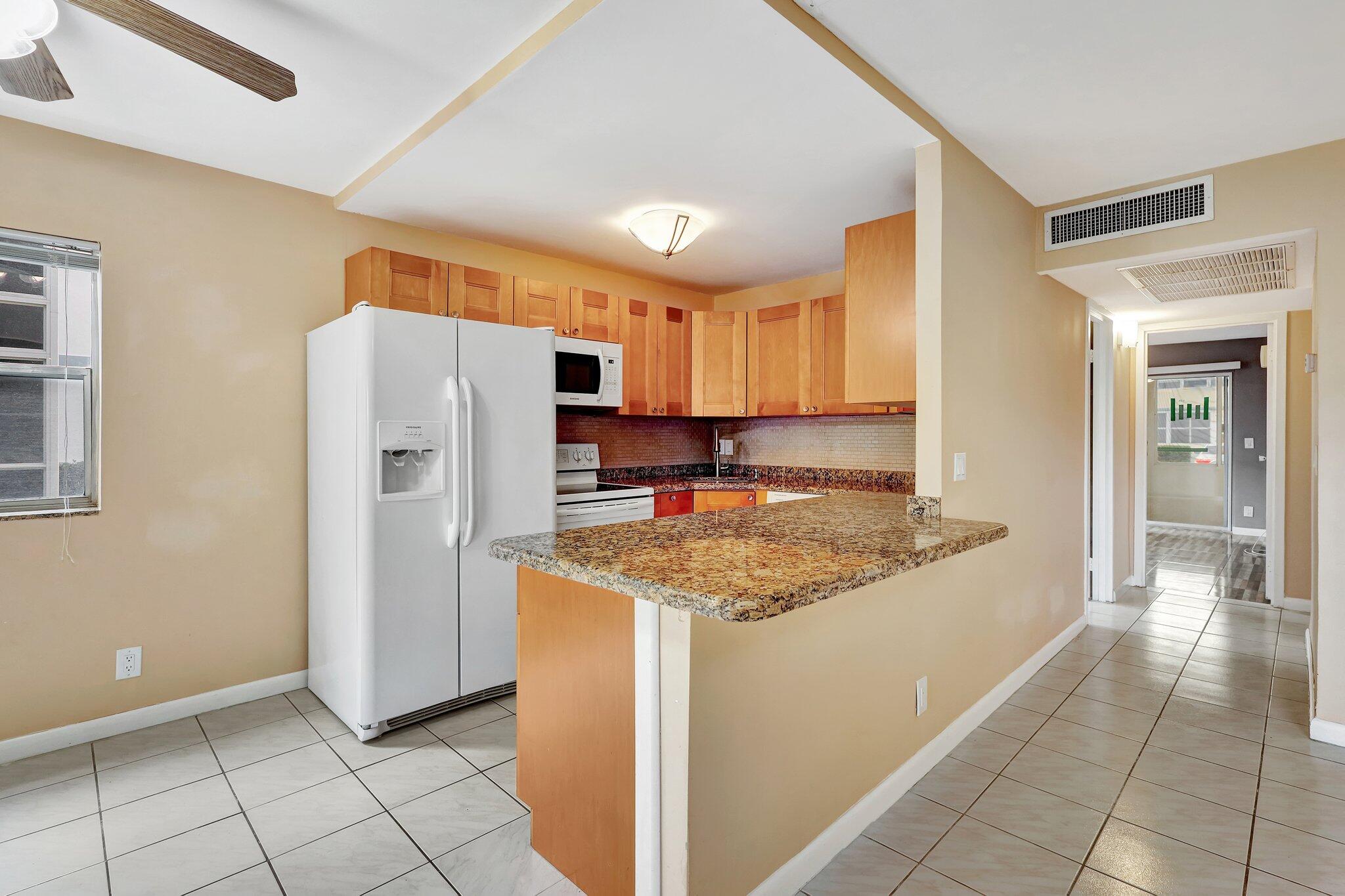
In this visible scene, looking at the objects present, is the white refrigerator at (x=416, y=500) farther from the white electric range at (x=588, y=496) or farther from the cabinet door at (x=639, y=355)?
the cabinet door at (x=639, y=355)

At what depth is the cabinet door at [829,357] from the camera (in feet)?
13.4

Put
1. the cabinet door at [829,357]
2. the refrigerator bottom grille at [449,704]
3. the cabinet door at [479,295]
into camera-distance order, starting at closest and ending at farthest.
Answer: the refrigerator bottom grille at [449,704], the cabinet door at [479,295], the cabinet door at [829,357]

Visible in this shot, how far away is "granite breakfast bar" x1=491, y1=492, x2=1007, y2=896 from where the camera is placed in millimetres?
1307

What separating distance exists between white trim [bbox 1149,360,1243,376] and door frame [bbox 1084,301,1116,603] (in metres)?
4.09

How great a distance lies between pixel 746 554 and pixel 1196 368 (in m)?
8.51

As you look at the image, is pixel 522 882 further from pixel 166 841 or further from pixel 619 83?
pixel 619 83

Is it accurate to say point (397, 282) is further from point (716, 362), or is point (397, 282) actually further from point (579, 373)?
point (716, 362)

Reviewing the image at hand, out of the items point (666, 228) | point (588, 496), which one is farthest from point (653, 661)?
point (666, 228)

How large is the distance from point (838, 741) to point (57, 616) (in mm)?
2932

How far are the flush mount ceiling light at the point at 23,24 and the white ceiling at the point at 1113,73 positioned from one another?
1.84 meters

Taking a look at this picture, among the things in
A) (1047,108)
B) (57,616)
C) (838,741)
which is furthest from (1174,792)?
(57,616)

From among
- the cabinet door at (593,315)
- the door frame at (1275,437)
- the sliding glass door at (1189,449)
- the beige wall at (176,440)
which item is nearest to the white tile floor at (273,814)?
the beige wall at (176,440)

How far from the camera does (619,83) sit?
202 centimetres

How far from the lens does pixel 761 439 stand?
16.6ft
